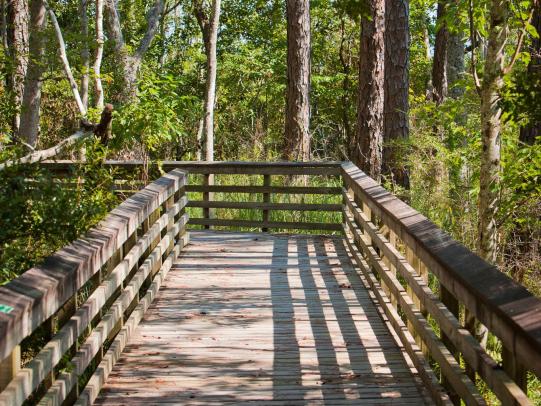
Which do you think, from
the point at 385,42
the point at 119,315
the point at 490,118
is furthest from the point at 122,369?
the point at 385,42

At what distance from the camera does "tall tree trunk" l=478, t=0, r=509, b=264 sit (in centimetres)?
649

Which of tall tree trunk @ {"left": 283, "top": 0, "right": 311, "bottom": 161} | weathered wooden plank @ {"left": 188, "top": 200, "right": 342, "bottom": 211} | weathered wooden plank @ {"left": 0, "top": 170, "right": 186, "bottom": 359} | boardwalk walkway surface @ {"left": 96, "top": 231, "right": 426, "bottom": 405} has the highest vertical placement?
tall tree trunk @ {"left": 283, "top": 0, "right": 311, "bottom": 161}

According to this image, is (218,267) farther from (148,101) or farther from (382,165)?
(382,165)

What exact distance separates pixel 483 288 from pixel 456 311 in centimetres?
102

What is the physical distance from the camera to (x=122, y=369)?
5414 millimetres

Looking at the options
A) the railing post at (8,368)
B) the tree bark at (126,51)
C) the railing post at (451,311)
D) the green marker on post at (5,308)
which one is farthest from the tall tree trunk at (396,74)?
the green marker on post at (5,308)

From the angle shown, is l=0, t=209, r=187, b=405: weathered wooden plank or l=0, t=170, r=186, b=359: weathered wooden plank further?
l=0, t=209, r=187, b=405: weathered wooden plank

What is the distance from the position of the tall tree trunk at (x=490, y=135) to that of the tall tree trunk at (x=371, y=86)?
683cm

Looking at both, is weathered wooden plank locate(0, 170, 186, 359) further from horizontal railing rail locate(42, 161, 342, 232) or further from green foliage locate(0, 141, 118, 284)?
horizontal railing rail locate(42, 161, 342, 232)

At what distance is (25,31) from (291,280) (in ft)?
39.0

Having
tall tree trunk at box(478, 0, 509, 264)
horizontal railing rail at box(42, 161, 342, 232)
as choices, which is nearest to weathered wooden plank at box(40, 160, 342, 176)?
horizontal railing rail at box(42, 161, 342, 232)

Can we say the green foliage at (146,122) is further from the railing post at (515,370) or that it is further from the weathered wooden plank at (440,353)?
the railing post at (515,370)

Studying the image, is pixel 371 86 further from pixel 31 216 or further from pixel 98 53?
pixel 31 216

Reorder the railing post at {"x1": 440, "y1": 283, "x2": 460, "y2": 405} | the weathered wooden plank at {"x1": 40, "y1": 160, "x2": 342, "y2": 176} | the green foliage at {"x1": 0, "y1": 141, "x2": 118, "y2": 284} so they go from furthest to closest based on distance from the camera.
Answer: the weathered wooden plank at {"x1": 40, "y1": 160, "x2": 342, "y2": 176}
the green foliage at {"x1": 0, "y1": 141, "x2": 118, "y2": 284}
the railing post at {"x1": 440, "y1": 283, "x2": 460, "y2": 405}
